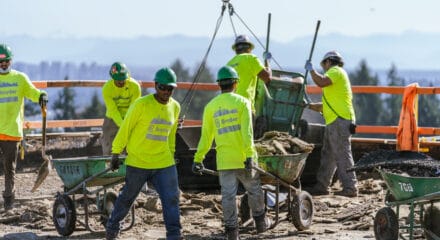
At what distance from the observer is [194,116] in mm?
120875

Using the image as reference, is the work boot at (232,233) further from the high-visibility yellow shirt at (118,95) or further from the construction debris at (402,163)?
the high-visibility yellow shirt at (118,95)

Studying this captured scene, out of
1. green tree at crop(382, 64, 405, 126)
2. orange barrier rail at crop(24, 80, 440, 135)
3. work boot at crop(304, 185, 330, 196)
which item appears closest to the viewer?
work boot at crop(304, 185, 330, 196)

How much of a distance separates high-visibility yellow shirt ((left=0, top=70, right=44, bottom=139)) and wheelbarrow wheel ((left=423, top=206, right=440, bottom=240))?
565 centimetres

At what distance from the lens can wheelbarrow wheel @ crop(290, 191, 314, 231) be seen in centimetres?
1383

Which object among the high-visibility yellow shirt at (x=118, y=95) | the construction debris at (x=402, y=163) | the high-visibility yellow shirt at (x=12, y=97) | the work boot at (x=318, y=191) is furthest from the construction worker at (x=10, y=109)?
the construction debris at (x=402, y=163)

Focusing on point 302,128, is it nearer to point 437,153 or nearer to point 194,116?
point 437,153

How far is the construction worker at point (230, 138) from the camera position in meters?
12.7

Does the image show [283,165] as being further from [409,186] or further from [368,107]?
[368,107]

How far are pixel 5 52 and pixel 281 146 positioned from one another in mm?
3871

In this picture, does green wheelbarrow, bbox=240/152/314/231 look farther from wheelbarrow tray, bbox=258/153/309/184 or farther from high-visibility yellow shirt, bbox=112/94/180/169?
high-visibility yellow shirt, bbox=112/94/180/169

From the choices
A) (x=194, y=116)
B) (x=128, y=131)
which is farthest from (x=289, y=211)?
(x=194, y=116)

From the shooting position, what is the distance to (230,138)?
1278 centimetres

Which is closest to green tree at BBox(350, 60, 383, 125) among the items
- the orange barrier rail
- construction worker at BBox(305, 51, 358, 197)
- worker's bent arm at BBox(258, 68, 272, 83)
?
the orange barrier rail

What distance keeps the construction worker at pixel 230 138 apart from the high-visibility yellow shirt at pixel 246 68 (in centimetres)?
313
